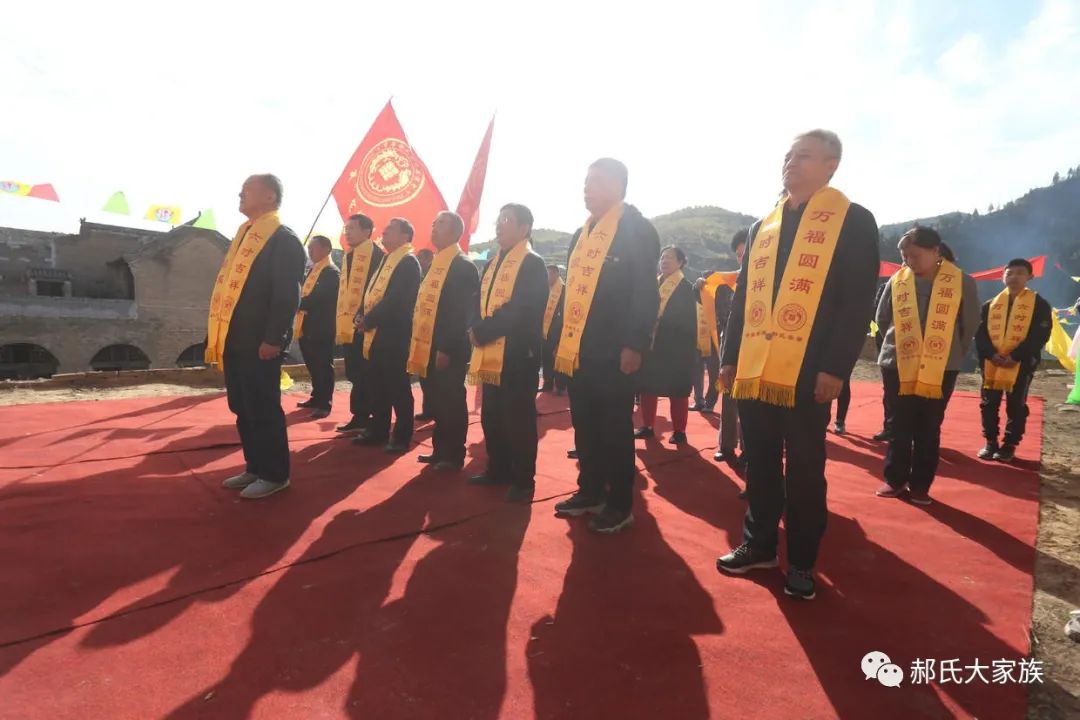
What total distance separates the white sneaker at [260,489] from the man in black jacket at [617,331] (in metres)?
1.80

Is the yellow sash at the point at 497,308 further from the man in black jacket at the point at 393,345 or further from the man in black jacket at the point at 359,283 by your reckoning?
the man in black jacket at the point at 359,283

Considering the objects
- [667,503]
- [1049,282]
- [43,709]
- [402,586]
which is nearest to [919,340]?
[667,503]

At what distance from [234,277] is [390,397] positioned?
60.2 inches

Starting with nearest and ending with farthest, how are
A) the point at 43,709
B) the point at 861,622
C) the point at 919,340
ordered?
the point at 43,709 < the point at 861,622 < the point at 919,340

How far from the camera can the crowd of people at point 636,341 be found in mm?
2176

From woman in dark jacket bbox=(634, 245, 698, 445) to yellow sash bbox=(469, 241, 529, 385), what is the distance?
1.62m

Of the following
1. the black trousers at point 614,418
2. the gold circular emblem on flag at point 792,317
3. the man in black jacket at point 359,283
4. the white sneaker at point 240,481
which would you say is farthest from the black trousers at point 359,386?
the gold circular emblem on flag at point 792,317

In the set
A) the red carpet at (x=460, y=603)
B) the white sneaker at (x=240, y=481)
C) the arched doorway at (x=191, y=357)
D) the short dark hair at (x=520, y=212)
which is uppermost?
the short dark hair at (x=520, y=212)

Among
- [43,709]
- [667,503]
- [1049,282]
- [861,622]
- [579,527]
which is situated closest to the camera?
[43,709]

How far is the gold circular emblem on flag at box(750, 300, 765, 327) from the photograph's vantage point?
231 cm

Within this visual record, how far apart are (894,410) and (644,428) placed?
202 cm

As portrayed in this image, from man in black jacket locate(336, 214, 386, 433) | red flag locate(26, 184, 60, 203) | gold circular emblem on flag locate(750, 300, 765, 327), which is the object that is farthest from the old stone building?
gold circular emblem on flag locate(750, 300, 765, 327)

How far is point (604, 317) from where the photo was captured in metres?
2.85

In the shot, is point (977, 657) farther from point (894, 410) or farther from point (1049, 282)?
point (1049, 282)
